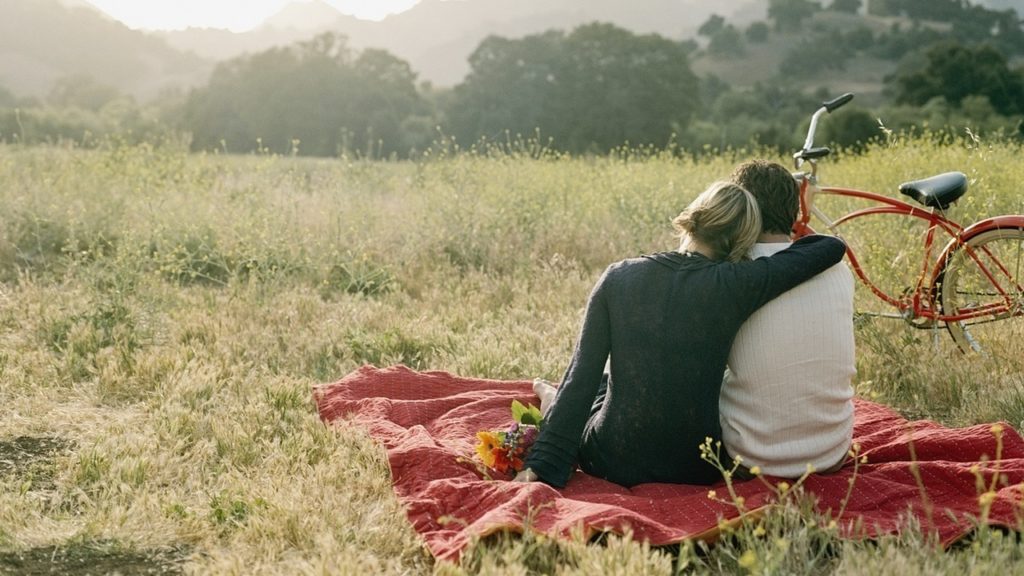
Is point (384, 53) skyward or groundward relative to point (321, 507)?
skyward

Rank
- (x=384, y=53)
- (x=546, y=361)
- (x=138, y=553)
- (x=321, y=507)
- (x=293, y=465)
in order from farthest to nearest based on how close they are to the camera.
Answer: (x=384, y=53) < (x=546, y=361) < (x=293, y=465) < (x=321, y=507) < (x=138, y=553)

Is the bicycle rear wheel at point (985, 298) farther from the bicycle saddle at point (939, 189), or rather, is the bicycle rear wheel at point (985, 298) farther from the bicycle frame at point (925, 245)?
the bicycle saddle at point (939, 189)

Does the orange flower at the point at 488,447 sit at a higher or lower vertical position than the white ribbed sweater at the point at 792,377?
lower

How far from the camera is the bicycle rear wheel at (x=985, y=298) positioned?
5340 mm

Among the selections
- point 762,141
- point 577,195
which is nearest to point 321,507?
point 577,195

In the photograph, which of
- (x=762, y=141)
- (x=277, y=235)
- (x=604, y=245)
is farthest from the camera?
(x=762, y=141)

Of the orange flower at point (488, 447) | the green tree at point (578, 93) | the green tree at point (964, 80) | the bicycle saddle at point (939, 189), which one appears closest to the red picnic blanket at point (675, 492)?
the orange flower at point (488, 447)

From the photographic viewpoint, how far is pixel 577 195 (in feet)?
35.1

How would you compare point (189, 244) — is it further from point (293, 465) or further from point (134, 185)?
point (293, 465)

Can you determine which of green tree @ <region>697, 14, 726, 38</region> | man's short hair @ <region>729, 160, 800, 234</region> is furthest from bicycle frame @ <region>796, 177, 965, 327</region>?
green tree @ <region>697, 14, 726, 38</region>

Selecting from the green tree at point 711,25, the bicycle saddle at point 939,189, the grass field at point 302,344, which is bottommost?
the grass field at point 302,344

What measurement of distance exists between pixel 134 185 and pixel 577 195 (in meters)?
4.83

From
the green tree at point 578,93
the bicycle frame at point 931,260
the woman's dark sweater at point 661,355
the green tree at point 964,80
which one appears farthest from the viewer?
the green tree at point 578,93

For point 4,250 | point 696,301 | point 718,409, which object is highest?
point 696,301
